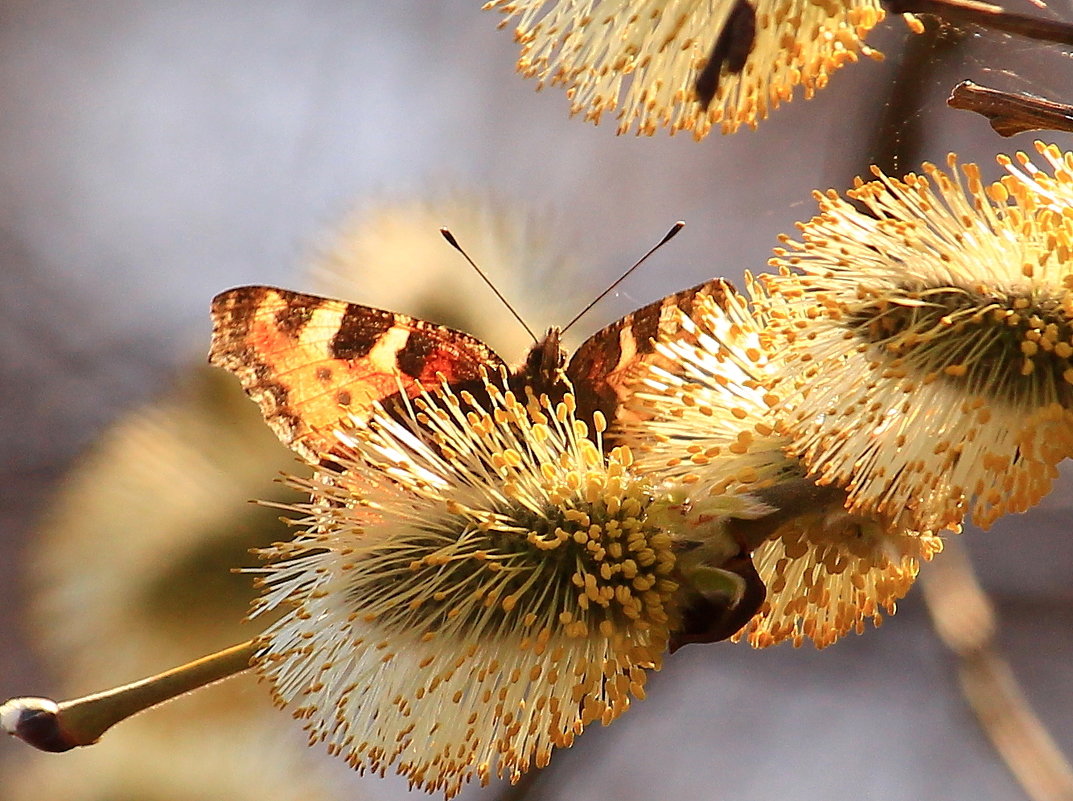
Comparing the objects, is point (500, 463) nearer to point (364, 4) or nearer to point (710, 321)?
point (710, 321)

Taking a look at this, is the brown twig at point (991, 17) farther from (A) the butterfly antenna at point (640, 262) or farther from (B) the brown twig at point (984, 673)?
(B) the brown twig at point (984, 673)

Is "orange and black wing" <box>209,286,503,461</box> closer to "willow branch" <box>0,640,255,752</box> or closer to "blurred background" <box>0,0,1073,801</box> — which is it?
"willow branch" <box>0,640,255,752</box>

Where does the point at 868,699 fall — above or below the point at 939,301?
below

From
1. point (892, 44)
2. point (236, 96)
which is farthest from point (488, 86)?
point (892, 44)

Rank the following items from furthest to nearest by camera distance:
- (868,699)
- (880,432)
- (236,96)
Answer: (236,96)
(868,699)
(880,432)

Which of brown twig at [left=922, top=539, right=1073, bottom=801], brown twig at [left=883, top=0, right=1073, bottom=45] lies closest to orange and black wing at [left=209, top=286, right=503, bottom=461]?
brown twig at [left=883, top=0, right=1073, bottom=45]

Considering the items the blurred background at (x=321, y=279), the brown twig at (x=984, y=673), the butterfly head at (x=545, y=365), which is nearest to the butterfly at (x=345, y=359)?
the butterfly head at (x=545, y=365)

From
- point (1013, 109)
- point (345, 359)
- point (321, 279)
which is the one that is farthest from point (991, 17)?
point (321, 279)
